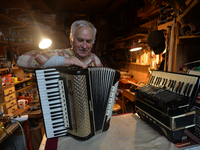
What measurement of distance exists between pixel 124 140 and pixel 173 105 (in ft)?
1.67

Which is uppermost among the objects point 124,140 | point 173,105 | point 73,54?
point 73,54

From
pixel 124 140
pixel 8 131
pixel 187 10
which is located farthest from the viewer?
pixel 8 131

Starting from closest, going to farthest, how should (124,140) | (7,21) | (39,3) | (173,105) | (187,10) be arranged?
(173,105), (124,140), (187,10), (7,21), (39,3)

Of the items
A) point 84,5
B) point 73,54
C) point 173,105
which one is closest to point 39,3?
point 84,5

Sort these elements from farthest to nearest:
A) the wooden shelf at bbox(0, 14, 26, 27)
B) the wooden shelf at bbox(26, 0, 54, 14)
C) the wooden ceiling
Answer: the wooden ceiling
the wooden shelf at bbox(26, 0, 54, 14)
the wooden shelf at bbox(0, 14, 26, 27)

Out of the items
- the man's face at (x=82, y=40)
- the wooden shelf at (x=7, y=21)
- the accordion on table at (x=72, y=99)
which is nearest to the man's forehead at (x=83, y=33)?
the man's face at (x=82, y=40)

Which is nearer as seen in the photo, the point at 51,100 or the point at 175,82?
the point at 51,100

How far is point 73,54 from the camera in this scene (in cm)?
153

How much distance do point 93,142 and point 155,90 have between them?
794 mm

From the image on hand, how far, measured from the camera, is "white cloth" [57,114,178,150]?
1.01 m

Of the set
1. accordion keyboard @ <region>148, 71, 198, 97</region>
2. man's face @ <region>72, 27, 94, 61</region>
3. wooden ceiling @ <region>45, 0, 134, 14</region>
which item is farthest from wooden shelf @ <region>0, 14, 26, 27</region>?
accordion keyboard @ <region>148, 71, 198, 97</region>

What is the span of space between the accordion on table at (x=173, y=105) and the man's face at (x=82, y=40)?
84cm

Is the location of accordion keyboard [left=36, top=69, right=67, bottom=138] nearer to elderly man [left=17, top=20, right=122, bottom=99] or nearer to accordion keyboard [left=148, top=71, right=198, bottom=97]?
elderly man [left=17, top=20, right=122, bottom=99]

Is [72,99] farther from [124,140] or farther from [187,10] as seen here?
[187,10]
